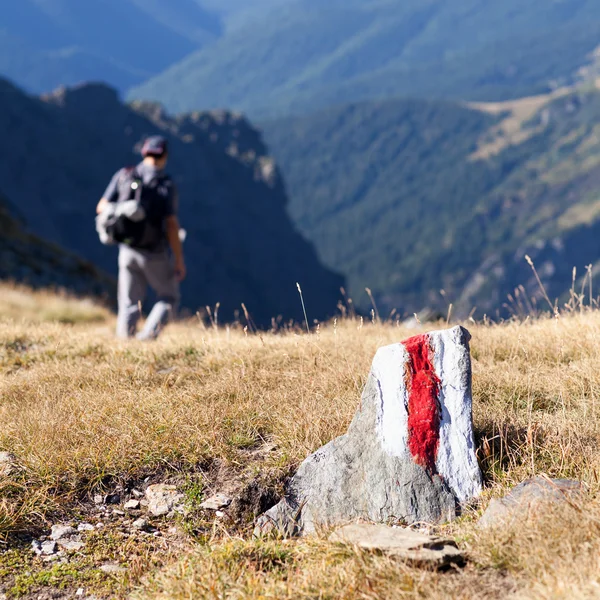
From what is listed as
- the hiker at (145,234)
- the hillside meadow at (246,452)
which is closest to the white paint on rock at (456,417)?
the hillside meadow at (246,452)

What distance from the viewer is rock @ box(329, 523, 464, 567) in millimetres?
3068

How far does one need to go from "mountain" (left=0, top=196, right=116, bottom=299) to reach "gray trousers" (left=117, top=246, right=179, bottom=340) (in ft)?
59.0

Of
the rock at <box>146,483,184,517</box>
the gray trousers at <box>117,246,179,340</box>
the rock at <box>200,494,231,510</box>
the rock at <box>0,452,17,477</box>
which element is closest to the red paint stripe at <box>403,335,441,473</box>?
the rock at <box>200,494,231,510</box>

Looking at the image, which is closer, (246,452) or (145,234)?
(246,452)

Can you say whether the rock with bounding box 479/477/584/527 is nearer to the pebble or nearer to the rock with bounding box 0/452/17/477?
the pebble

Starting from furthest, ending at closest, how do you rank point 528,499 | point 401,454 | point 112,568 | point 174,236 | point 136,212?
point 174,236, point 136,212, point 401,454, point 112,568, point 528,499

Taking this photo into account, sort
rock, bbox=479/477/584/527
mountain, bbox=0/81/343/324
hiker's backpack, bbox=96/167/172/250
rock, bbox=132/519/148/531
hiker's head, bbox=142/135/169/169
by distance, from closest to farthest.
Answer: rock, bbox=479/477/584/527
rock, bbox=132/519/148/531
hiker's backpack, bbox=96/167/172/250
hiker's head, bbox=142/135/169/169
mountain, bbox=0/81/343/324

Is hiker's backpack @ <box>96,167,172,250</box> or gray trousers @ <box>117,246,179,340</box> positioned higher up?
hiker's backpack @ <box>96,167,172,250</box>

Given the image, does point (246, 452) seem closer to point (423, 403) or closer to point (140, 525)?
point (140, 525)

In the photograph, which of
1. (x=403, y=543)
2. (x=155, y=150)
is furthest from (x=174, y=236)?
(x=403, y=543)

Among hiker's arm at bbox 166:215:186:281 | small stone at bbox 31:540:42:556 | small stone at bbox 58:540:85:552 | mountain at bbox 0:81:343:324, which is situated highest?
mountain at bbox 0:81:343:324

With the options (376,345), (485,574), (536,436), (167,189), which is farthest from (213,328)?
(485,574)

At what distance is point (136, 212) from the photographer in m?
8.19

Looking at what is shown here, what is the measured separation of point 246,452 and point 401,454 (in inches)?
45.8
